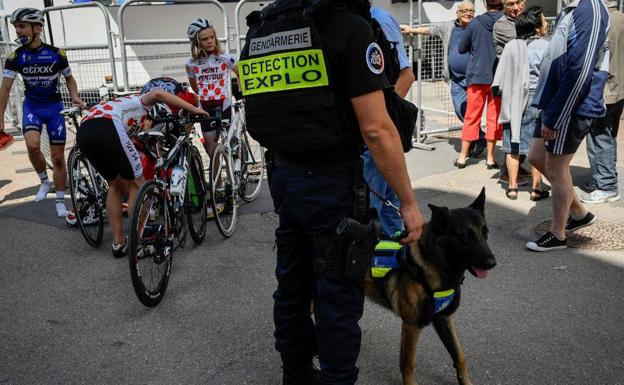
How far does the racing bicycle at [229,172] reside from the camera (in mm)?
5520

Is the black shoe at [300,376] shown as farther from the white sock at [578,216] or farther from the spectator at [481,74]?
the spectator at [481,74]

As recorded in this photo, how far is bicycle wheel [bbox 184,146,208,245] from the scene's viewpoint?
16.9ft

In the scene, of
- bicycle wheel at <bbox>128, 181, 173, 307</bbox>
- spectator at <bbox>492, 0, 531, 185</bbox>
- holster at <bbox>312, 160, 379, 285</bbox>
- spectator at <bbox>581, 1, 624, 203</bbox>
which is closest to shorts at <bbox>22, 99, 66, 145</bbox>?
bicycle wheel at <bbox>128, 181, 173, 307</bbox>

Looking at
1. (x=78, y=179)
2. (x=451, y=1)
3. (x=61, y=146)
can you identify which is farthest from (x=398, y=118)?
(x=451, y=1)

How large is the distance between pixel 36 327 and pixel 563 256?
4011mm

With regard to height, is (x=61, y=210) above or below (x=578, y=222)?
above

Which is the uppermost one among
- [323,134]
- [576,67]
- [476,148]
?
[576,67]

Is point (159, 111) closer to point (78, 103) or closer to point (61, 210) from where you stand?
point (78, 103)

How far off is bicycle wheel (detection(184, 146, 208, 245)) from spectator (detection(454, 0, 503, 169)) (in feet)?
12.1

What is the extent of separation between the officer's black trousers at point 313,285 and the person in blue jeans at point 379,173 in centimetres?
115

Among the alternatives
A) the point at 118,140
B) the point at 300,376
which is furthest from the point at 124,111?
the point at 300,376

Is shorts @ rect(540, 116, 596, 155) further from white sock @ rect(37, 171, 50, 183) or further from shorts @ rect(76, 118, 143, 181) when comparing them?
white sock @ rect(37, 171, 50, 183)

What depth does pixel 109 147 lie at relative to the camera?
4488mm

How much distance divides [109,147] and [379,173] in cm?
216
